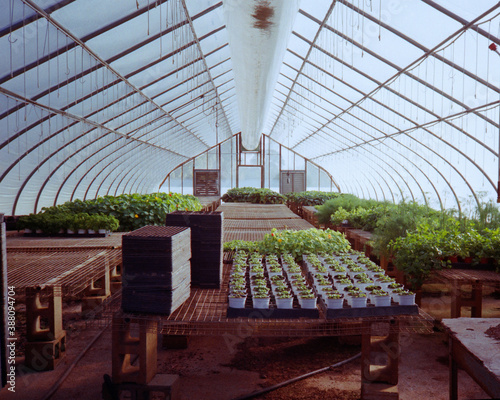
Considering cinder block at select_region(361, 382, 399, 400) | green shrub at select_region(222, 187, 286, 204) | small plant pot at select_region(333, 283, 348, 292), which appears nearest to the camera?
cinder block at select_region(361, 382, 399, 400)

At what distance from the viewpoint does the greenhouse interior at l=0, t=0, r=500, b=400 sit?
2.75m

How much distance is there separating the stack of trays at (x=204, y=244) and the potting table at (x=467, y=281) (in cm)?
232

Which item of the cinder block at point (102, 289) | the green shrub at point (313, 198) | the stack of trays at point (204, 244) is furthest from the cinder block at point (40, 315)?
the green shrub at point (313, 198)

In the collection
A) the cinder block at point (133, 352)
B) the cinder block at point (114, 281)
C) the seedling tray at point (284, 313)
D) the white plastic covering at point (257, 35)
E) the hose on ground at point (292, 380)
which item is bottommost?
the hose on ground at point (292, 380)

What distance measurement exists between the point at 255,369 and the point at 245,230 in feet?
12.4

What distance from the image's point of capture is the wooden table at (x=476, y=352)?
6.42 ft

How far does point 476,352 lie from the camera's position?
7.08 ft

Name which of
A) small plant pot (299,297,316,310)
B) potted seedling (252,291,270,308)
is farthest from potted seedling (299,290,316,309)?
potted seedling (252,291,270,308)

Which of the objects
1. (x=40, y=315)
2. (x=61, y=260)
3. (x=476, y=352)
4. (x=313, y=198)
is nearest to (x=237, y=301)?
(x=476, y=352)

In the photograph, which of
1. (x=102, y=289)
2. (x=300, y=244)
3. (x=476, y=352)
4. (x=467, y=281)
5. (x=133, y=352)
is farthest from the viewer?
(x=102, y=289)

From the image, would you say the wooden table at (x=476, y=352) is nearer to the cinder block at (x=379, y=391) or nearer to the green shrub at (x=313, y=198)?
the cinder block at (x=379, y=391)

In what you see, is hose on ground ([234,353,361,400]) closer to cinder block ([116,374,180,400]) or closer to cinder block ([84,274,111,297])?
cinder block ([116,374,180,400])

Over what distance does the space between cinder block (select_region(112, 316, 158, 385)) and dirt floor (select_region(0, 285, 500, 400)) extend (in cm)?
71

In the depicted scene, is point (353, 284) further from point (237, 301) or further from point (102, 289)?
point (102, 289)
